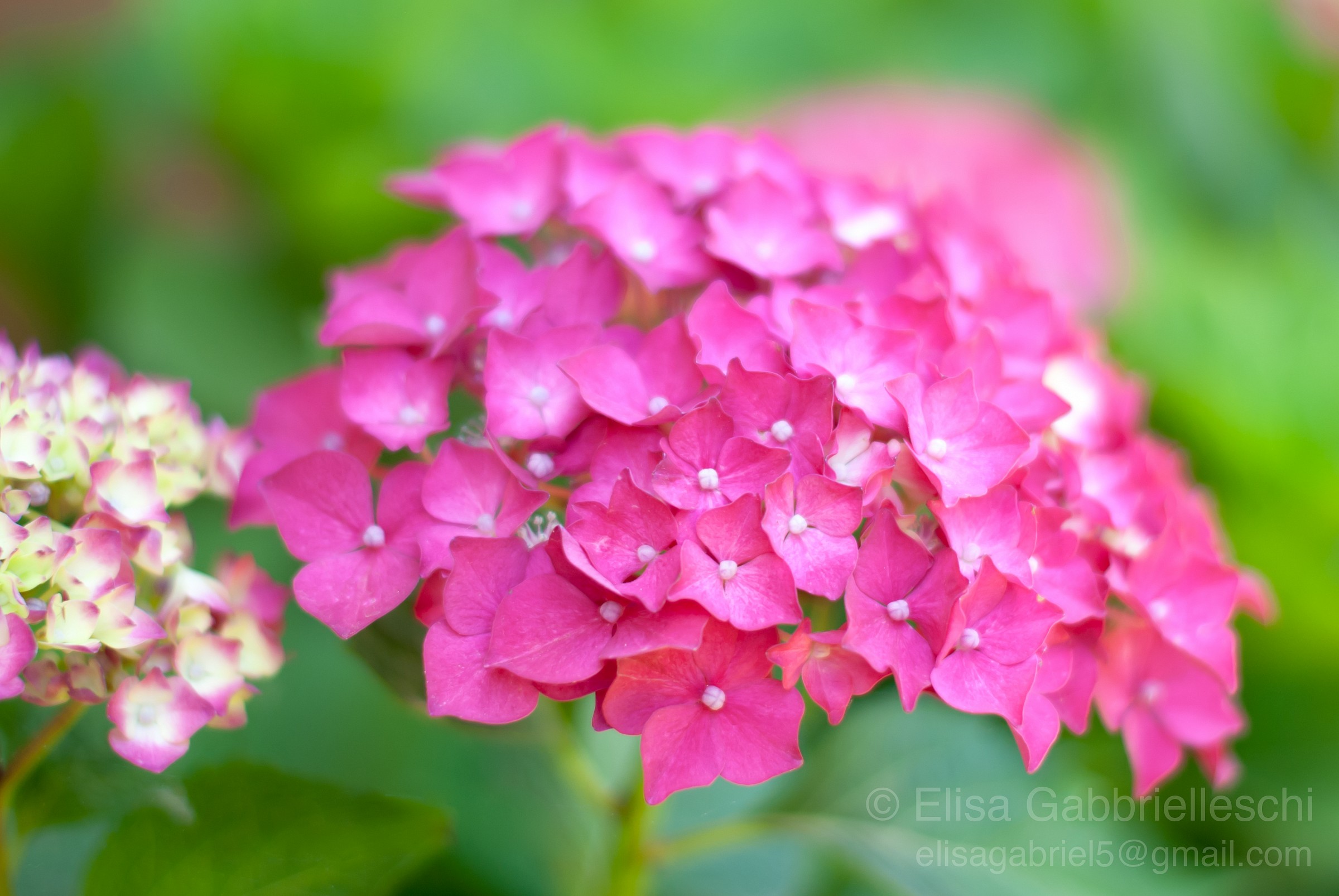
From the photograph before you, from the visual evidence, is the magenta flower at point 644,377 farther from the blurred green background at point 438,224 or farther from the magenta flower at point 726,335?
the blurred green background at point 438,224

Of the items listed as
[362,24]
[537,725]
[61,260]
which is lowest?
[61,260]

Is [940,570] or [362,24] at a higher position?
[940,570]

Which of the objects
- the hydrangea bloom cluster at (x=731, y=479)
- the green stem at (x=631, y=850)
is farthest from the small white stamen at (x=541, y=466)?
the green stem at (x=631, y=850)

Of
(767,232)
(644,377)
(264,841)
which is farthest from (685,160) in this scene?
(264,841)

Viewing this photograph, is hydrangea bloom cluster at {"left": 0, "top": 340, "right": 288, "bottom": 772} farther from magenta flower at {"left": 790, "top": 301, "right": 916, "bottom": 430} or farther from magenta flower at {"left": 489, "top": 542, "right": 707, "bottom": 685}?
magenta flower at {"left": 790, "top": 301, "right": 916, "bottom": 430}

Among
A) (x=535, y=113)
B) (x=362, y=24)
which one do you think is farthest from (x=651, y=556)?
(x=362, y=24)

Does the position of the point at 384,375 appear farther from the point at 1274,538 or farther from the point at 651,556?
the point at 1274,538
